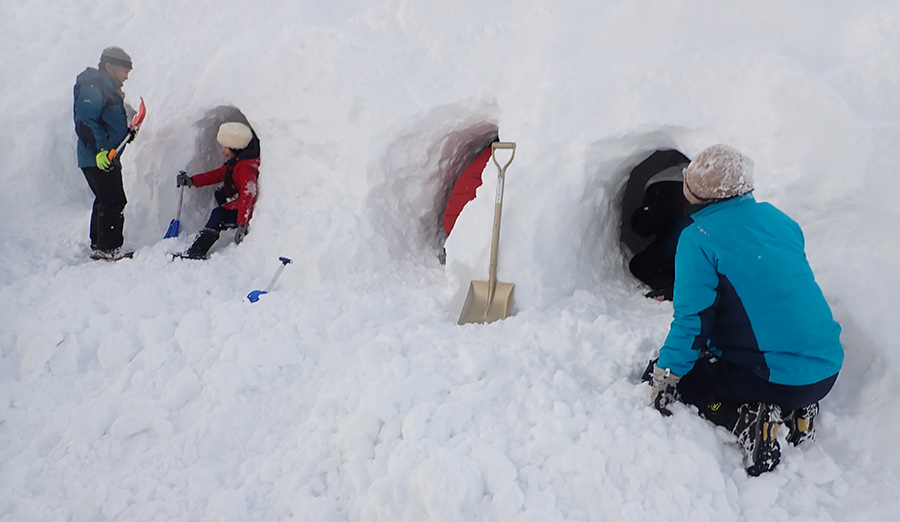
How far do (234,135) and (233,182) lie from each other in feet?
1.39

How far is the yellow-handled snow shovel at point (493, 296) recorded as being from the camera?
3422 millimetres

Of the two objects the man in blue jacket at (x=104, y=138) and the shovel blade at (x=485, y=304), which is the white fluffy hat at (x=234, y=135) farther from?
the shovel blade at (x=485, y=304)

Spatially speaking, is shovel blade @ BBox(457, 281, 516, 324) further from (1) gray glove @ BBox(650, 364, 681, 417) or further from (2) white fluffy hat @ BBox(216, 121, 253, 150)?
(2) white fluffy hat @ BBox(216, 121, 253, 150)

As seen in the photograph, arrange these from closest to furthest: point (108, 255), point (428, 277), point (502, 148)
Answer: point (502, 148) < point (428, 277) < point (108, 255)

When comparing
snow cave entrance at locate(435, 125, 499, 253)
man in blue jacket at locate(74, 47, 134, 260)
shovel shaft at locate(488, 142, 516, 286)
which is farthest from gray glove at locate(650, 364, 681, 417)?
man in blue jacket at locate(74, 47, 134, 260)

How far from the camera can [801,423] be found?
2338mm

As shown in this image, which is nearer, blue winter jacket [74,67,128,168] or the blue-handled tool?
blue winter jacket [74,67,128,168]

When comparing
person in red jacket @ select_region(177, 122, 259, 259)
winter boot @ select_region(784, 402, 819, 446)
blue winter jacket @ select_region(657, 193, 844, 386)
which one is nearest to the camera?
blue winter jacket @ select_region(657, 193, 844, 386)

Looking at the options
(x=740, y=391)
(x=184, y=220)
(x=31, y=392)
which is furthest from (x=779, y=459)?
(x=184, y=220)

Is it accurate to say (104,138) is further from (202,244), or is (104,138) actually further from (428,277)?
(428,277)

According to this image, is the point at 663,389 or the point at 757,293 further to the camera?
the point at 663,389

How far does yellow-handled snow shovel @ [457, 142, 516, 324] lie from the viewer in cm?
342

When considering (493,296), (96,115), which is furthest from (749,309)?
(96,115)

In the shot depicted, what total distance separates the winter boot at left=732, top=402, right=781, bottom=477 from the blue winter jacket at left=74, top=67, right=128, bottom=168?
477 centimetres
